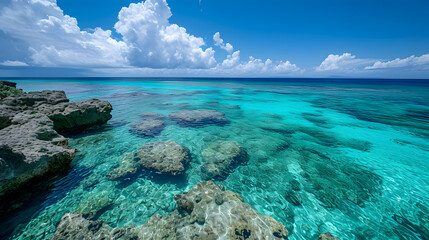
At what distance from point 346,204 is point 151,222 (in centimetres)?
693

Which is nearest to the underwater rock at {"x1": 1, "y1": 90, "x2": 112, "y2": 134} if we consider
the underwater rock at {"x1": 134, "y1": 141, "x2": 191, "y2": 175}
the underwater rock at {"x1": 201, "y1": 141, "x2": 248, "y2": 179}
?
the underwater rock at {"x1": 134, "y1": 141, "x2": 191, "y2": 175}

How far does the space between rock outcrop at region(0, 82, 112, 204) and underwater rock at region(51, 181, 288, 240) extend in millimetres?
2368

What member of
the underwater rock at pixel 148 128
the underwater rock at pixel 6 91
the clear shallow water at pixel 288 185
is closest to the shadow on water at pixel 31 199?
the clear shallow water at pixel 288 185

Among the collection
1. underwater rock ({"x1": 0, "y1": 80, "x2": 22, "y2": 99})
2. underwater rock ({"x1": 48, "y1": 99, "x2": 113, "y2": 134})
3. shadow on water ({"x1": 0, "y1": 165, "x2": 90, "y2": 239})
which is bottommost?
shadow on water ({"x1": 0, "y1": 165, "x2": 90, "y2": 239})

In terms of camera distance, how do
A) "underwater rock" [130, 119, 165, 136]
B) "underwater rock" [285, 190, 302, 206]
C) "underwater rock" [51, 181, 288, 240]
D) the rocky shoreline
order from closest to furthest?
"underwater rock" [51, 181, 288, 240] → the rocky shoreline → "underwater rock" [285, 190, 302, 206] → "underwater rock" [130, 119, 165, 136]

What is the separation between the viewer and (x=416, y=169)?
779cm

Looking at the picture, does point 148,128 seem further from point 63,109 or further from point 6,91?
point 6,91

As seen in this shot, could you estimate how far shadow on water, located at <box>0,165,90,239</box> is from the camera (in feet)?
14.8

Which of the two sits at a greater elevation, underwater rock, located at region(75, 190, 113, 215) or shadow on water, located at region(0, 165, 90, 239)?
shadow on water, located at region(0, 165, 90, 239)

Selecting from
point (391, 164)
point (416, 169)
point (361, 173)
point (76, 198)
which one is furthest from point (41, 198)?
point (416, 169)

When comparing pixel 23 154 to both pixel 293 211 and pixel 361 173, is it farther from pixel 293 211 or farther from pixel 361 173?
pixel 361 173

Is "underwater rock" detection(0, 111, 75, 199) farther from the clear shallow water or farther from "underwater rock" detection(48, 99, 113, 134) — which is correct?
"underwater rock" detection(48, 99, 113, 134)

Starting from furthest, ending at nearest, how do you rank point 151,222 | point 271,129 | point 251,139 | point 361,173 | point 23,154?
point 271,129 → point 251,139 → point 361,173 → point 23,154 → point 151,222

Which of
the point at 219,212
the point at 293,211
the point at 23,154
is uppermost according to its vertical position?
the point at 23,154
